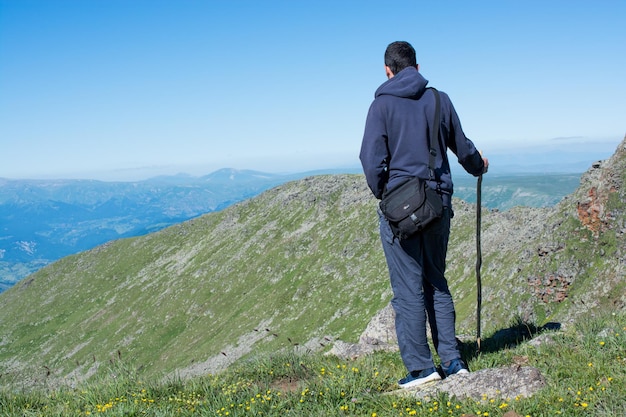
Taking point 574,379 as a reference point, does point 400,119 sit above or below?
above

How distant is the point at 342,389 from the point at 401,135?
4.01 metres

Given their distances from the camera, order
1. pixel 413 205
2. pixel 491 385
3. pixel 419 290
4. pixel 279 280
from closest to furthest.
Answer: pixel 491 385 → pixel 413 205 → pixel 419 290 → pixel 279 280

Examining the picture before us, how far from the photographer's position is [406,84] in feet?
24.2

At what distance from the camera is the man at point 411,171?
24.0ft

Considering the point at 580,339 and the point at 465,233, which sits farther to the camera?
the point at 465,233

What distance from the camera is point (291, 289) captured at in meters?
93.6

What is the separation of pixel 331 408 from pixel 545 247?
42.3 m

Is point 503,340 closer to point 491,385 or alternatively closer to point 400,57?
point 491,385

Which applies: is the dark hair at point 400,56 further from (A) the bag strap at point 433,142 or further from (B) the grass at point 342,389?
(B) the grass at point 342,389

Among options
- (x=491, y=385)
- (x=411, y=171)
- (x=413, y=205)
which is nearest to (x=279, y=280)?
(x=411, y=171)

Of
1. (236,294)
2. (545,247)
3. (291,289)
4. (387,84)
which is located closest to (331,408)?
(387,84)

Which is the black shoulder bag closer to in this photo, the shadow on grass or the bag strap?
the bag strap

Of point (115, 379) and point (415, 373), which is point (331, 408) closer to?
point (415, 373)

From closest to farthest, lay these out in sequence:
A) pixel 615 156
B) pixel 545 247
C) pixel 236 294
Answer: pixel 615 156 < pixel 545 247 < pixel 236 294
